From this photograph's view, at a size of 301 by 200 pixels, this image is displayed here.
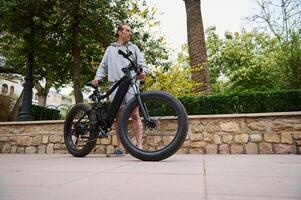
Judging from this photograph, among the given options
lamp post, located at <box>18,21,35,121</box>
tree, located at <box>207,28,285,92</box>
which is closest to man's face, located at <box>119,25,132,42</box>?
lamp post, located at <box>18,21,35,121</box>

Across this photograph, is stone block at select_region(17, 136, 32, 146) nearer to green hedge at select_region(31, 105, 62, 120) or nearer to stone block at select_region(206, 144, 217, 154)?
green hedge at select_region(31, 105, 62, 120)

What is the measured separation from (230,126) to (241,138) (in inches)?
10.1

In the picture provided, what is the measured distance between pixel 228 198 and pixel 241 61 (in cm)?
2684

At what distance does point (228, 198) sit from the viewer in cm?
120

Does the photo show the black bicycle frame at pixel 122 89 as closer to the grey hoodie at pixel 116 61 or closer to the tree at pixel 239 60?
the grey hoodie at pixel 116 61

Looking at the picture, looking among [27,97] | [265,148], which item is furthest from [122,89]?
[27,97]

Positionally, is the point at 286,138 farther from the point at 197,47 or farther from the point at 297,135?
the point at 197,47

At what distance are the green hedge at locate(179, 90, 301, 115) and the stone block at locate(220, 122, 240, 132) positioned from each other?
34 cm

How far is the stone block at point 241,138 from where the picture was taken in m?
4.40

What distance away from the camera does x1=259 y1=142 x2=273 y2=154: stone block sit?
4262 millimetres

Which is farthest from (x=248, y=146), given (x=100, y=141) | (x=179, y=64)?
(x=179, y=64)

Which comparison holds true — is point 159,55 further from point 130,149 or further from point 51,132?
point 130,149

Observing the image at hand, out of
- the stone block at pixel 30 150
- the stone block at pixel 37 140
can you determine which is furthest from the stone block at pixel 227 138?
the stone block at pixel 30 150

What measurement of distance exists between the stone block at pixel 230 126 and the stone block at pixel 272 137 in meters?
0.44
